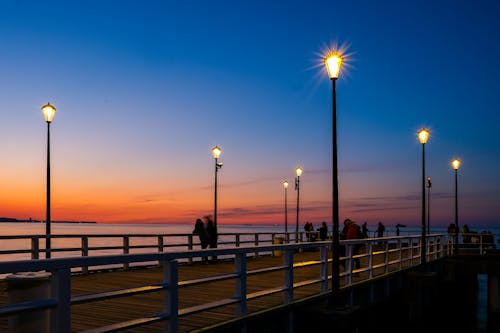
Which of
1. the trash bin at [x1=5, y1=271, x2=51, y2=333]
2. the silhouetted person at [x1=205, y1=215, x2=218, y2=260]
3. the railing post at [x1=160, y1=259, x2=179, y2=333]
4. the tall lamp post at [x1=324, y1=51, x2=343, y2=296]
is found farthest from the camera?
the silhouetted person at [x1=205, y1=215, x2=218, y2=260]

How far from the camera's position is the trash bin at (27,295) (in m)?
5.46

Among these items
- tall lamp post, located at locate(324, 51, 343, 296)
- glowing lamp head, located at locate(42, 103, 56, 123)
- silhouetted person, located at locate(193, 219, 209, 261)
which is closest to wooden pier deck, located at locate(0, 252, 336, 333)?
tall lamp post, located at locate(324, 51, 343, 296)

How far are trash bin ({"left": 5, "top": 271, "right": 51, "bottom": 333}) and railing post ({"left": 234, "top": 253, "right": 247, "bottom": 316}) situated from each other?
3807mm

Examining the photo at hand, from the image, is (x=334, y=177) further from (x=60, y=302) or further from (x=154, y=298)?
(x=60, y=302)

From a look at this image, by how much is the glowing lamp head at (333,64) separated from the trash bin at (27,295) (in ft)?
26.3

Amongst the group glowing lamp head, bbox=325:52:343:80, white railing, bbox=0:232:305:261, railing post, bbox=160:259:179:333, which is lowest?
white railing, bbox=0:232:305:261

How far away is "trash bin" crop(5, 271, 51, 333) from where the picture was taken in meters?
5.46

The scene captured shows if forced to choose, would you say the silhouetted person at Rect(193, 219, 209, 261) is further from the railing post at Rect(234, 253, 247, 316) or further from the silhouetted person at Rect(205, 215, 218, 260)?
the railing post at Rect(234, 253, 247, 316)

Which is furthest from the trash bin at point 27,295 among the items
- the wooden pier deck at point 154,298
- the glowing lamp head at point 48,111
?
the glowing lamp head at point 48,111

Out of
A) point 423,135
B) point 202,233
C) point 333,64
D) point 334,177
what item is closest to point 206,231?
point 202,233

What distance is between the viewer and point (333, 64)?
12039mm

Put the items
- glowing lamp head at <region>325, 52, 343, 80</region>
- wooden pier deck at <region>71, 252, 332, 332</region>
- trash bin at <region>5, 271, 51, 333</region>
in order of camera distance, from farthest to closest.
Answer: glowing lamp head at <region>325, 52, 343, 80</region>
wooden pier deck at <region>71, 252, 332, 332</region>
trash bin at <region>5, 271, 51, 333</region>

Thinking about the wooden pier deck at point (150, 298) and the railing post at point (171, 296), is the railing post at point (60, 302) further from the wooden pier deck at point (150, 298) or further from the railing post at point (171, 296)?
the railing post at point (171, 296)

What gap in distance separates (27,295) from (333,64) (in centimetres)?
829
